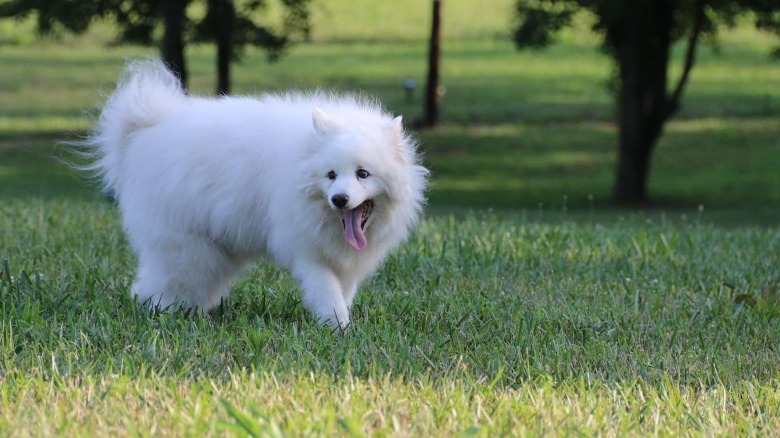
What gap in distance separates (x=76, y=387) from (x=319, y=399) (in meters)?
0.94

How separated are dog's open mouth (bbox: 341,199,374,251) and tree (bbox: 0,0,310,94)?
51.5ft

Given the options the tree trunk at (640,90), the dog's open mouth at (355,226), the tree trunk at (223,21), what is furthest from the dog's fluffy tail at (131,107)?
the tree trunk at (223,21)

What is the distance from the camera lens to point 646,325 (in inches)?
255

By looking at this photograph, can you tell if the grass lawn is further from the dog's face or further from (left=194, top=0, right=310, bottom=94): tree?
(left=194, top=0, right=310, bottom=94): tree

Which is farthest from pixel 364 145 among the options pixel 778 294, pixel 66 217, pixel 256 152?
pixel 66 217

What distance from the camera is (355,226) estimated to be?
6.02 meters

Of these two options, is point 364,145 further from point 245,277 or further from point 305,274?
point 245,277

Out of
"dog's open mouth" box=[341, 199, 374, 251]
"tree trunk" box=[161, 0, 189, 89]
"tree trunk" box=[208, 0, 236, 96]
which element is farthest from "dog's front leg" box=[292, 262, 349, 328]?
"tree trunk" box=[208, 0, 236, 96]

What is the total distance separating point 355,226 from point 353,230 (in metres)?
0.03

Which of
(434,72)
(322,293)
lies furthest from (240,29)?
(322,293)

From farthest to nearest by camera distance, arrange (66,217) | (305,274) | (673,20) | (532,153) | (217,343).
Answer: (532,153), (673,20), (66,217), (305,274), (217,343)

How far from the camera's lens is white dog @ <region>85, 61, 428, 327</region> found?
593 centimetres

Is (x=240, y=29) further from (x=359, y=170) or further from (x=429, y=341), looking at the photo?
(x=429, y=341)

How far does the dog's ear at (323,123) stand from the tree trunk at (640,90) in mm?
13759
